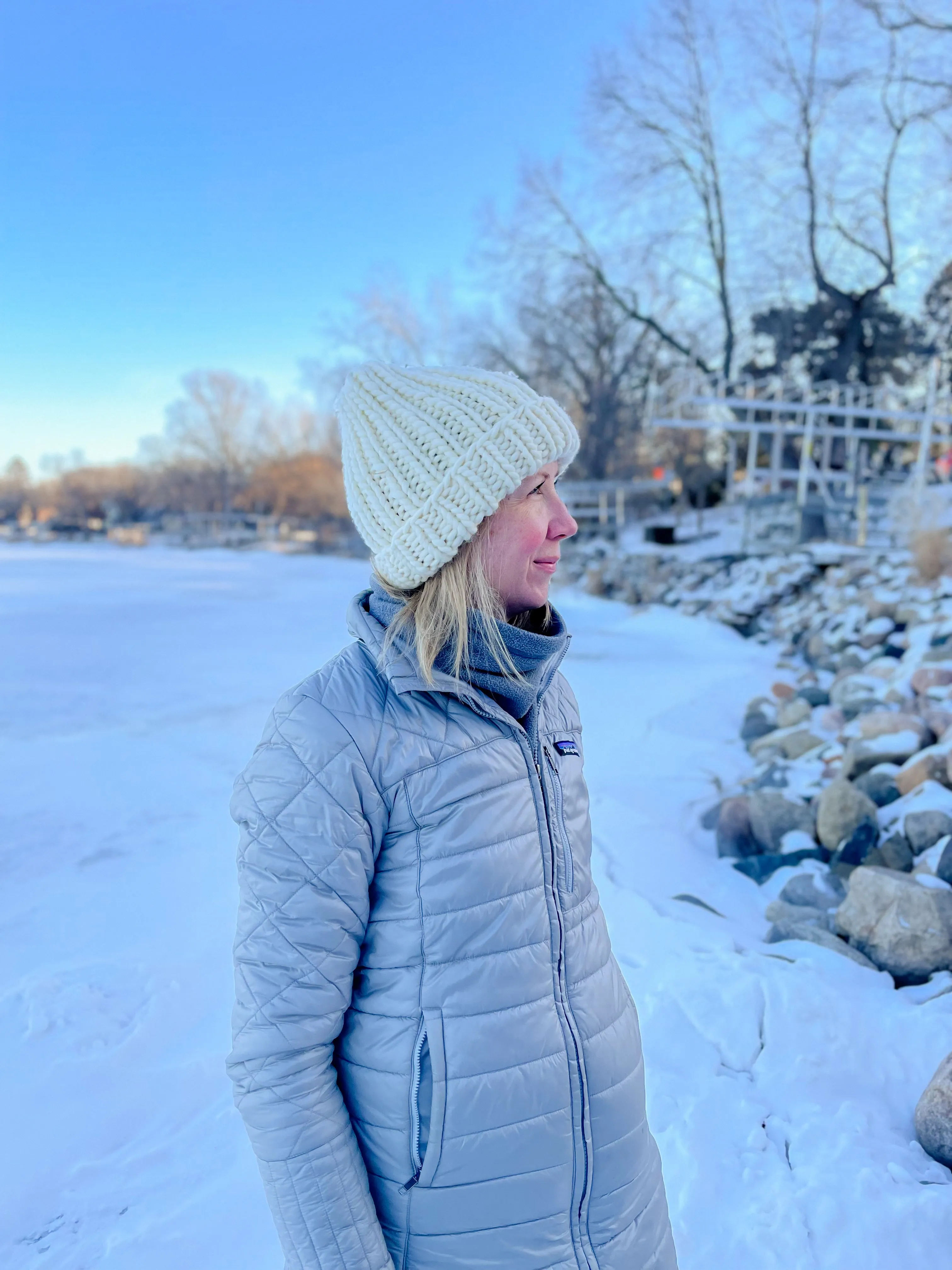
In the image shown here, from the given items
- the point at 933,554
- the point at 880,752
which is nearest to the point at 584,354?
the point at 933,554

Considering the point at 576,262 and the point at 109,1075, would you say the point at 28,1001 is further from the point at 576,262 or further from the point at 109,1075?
the point at 576,262

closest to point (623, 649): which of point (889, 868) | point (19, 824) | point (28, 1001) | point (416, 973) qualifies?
point (889, 868)

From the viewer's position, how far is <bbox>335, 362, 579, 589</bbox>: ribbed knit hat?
1207 mm

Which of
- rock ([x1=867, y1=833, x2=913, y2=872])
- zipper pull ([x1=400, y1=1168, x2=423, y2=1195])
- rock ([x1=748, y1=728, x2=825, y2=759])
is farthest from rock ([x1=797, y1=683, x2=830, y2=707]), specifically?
zipper pull ([x1=400, y1=1168, x2=423, y2=1195])

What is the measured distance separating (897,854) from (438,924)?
10.7 ft

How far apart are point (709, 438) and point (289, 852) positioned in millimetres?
29976

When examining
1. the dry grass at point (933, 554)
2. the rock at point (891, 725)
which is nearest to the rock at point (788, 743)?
the rock at point (891, 725)

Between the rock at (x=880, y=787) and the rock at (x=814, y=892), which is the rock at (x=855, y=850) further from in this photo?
the rock at (x=880, y=787)

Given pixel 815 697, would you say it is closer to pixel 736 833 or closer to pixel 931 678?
pixel 931 678

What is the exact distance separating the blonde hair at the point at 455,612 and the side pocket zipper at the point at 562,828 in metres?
0.16

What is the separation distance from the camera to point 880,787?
4.17 metres

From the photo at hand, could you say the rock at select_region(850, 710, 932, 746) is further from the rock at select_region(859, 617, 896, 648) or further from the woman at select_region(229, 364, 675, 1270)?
the woman at select_region(229, 364, 675, 1270)

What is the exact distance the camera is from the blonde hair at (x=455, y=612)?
118cm

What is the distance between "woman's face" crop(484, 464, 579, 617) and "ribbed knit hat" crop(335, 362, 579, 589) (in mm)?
31
